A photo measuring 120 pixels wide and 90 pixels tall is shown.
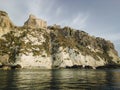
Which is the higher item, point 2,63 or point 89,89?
point 2,63

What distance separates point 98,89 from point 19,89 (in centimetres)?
1675

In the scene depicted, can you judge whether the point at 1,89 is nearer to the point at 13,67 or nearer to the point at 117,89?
the point at 117,89

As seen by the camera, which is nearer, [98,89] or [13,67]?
[98,89]

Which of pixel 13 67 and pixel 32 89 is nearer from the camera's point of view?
pixel 32 89

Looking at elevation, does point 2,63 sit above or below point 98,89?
above

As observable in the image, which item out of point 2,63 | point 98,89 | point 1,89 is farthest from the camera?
point 2,63

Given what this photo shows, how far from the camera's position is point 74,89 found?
4569cm

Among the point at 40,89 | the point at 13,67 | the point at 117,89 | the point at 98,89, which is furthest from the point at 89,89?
the point at 13,67

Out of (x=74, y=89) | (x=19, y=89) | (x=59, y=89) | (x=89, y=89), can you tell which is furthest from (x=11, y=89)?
(x=89, y=89)

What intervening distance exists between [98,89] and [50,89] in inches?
407

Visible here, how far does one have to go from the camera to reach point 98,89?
46.0m

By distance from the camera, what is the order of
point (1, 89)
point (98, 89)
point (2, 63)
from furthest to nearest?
point (2, 63), point (98, 89), point (1, 89)

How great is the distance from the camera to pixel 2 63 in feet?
648

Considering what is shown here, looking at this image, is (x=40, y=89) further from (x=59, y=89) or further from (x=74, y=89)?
(x=74, y=89)
